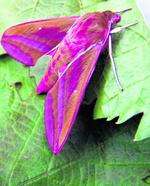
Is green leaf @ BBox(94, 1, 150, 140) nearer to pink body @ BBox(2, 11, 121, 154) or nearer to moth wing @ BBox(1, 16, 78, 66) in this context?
pink body @ BBox(2, 11, 121, 154)

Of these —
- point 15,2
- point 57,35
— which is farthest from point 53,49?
point 15,2

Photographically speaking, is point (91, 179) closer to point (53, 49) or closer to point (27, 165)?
point (27, 165)

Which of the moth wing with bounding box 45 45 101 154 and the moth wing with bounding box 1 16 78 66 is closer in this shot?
the moth wing with bounding box 45 45 101 154

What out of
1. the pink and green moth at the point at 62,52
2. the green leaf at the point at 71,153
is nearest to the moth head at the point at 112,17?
the pink and green moth at the point at 62,52

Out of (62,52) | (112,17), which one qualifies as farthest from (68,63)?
(112,17)

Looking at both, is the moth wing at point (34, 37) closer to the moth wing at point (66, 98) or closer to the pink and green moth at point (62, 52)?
the pink and green moth at point (62, 52)

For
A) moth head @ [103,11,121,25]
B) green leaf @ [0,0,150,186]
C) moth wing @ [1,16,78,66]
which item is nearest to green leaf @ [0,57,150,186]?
green leaf @ [0,0,150,186]

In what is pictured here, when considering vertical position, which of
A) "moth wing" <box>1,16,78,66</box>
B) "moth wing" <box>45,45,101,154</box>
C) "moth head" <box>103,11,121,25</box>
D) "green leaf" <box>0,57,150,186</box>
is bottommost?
"green leaf" <box>0,57,150,186</box>

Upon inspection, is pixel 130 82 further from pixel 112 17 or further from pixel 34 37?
pixel 34 37
